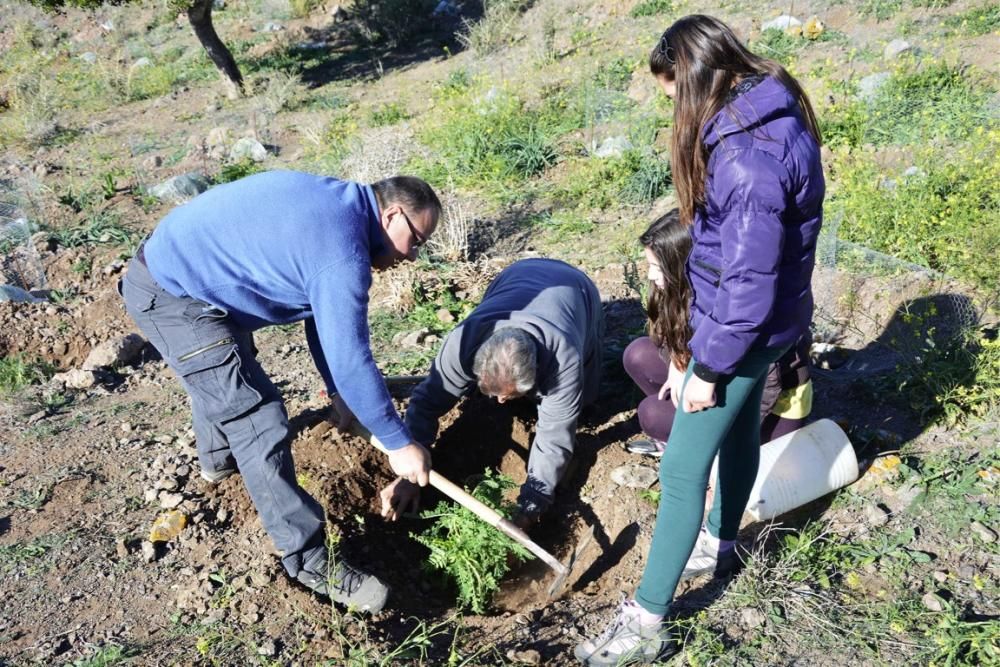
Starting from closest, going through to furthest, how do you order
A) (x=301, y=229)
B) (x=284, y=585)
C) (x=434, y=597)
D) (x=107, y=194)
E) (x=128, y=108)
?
1. (x=301, y=229)
2. (x=284, y=585)
3. (x=434, y=597)
4. (x=107, y=194)
5. (x=128, y=108)

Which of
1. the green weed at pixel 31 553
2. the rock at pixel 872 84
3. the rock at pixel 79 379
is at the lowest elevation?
the green weed at pixel 31 553

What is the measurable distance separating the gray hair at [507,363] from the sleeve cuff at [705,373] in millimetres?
939

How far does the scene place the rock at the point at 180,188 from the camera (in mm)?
7266

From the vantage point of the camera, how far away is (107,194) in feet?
24.0

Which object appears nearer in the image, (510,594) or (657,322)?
(657,322)

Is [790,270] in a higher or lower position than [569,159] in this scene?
higher

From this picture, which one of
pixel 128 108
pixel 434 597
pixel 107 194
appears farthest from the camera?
pixel 128 108

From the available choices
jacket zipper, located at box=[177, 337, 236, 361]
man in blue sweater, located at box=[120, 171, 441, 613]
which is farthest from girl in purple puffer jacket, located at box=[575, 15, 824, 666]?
jacket zipper, located at box=[177, 337, 236, 361]

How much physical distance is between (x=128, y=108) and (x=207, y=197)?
33.4 feet

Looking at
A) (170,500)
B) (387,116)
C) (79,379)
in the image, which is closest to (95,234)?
(79,379)

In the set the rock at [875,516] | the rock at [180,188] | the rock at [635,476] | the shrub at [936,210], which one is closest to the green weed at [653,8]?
the rock at [180,188]

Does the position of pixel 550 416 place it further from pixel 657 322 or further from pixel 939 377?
pixel 939 377

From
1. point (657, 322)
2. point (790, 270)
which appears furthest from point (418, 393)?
point (790, 270)

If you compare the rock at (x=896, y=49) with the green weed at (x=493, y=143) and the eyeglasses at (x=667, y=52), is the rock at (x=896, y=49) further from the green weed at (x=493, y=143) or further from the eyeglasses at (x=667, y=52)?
the eyeglasses at (x=667, y=52)
